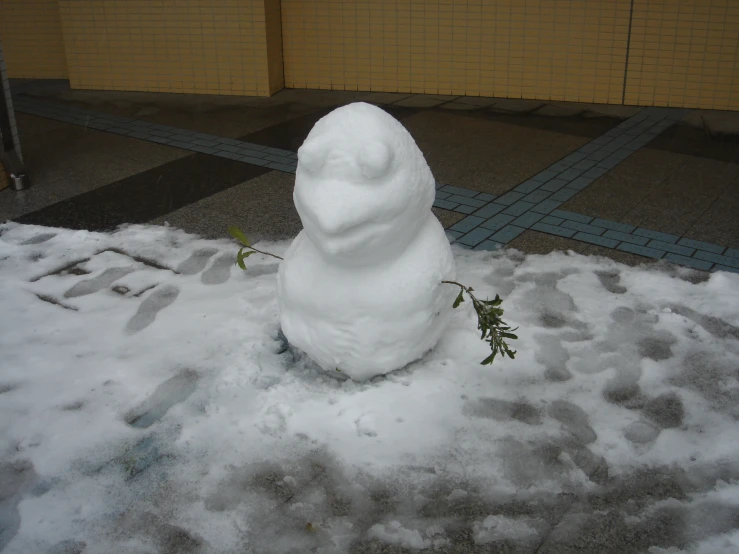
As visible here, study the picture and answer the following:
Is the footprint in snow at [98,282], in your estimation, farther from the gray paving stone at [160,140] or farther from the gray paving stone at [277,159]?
the gray paving stone at [160,140]

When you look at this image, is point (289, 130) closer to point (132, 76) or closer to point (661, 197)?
point (132, 76)

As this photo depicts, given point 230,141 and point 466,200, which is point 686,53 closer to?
point 466,200

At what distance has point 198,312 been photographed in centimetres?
406

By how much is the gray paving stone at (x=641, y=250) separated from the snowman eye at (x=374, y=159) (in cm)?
230

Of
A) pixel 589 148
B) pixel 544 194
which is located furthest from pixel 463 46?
pixel 544 194

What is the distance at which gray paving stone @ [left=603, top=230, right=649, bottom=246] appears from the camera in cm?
486

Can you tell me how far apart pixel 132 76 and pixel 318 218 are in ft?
19.7

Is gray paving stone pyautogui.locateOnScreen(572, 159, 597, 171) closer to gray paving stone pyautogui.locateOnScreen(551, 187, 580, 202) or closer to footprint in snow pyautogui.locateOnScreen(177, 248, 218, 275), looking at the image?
gray paving stone pyautogui.locateOnScreen(551, 187, 580, 202)

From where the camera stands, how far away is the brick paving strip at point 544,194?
4.80 m

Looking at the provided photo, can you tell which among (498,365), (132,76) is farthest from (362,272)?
(132,76)

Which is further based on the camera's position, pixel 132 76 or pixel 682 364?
pixel 132 76

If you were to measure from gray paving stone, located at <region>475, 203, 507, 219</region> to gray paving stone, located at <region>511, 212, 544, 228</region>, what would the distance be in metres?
0.18

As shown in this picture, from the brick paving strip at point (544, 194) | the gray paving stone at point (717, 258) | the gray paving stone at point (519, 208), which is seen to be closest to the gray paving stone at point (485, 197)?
the brick paving strip at point (544, 194)

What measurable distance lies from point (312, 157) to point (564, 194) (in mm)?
3048
